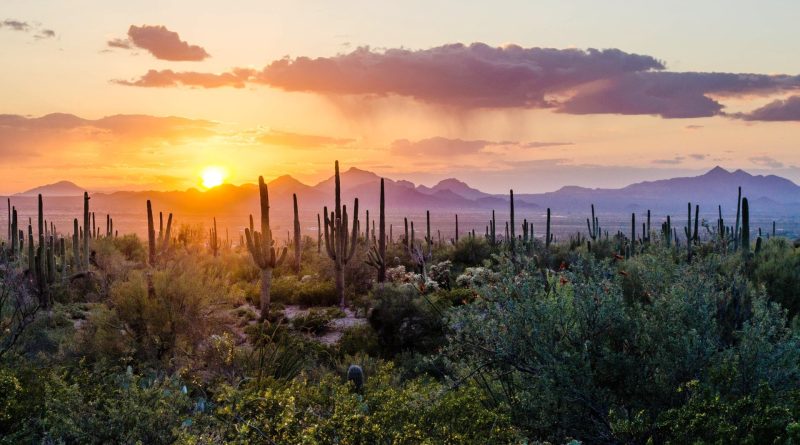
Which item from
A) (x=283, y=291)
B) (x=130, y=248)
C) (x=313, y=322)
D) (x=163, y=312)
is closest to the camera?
(x=163, y=312)

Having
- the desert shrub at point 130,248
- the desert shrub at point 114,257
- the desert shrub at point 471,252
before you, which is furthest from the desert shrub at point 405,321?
the desert shrub at point 130,248

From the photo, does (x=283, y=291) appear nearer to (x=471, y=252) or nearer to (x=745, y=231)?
(x=471, y=252)

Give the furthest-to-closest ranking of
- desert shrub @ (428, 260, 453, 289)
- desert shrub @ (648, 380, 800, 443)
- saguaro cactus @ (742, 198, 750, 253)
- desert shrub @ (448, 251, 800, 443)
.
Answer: desert shrub @ (428, 260, 453, 289) → saguaro cactus @ (742, 198, 750, 253) → desert shrub @ (448, 251, 800, 443) → desert shrub @ (648, 380, 800, 443)

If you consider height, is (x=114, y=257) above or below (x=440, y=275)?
above

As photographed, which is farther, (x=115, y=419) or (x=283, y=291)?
(x=283, y=291)

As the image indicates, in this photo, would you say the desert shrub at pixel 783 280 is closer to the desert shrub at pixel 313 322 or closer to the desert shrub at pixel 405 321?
the desert shrub at pixel 405 321

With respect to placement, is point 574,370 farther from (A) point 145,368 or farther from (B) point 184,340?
(B) point 184,340

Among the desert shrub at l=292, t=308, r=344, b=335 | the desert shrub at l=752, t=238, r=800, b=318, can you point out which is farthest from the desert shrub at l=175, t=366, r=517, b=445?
the desert shrub at l=292, t=308, r=344, b=335

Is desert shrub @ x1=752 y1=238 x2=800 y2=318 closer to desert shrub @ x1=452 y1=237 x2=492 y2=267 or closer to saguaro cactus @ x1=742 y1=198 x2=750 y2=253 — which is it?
saguaro cactus @ x1=742 y1=198 x2=750 y2=253

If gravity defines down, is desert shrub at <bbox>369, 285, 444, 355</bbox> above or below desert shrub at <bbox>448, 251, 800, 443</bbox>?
below

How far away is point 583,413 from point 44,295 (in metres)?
22.0

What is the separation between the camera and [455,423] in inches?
257

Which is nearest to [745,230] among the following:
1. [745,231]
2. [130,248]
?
[745,231]

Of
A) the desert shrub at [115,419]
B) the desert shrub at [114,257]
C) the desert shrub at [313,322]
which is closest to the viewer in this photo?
the desert shrub at [115,419]
